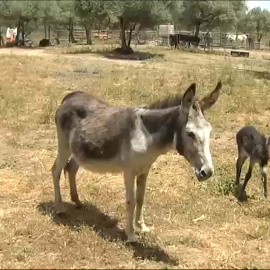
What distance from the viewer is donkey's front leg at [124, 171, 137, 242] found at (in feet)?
17.9

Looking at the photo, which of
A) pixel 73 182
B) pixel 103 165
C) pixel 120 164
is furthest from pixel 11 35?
pixel 120 164

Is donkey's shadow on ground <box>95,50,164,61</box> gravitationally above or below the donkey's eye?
below

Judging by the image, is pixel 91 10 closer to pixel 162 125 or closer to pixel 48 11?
pixel 48 11

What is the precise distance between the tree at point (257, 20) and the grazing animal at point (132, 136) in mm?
61577

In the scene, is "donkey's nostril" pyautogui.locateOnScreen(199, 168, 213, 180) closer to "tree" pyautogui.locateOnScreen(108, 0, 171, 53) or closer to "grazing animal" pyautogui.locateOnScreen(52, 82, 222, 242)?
"grazing animal" pyautogui.locateOnScreen(52, 82, 222, 242)

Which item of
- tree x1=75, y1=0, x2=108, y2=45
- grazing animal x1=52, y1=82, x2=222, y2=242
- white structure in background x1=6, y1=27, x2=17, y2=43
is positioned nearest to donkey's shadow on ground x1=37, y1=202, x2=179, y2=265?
grazing animal x1=52, y1=82, x2=222, y2=242

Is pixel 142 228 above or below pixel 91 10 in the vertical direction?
below

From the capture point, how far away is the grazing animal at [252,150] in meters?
7.43

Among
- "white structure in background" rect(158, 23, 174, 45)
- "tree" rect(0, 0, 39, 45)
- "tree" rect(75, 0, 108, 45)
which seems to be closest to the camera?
"tree" rect(75, 0, 108, 45)

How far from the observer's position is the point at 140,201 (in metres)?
5.88

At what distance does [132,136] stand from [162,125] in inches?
14.7

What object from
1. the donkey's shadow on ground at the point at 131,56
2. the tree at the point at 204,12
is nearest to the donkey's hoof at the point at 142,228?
the donkey's shadow on ground at the point at 131,56

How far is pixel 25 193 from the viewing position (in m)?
7.20

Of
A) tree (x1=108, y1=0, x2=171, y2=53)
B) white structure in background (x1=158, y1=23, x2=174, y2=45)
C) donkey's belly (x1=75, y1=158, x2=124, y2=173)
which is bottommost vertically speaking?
donkey's belly (x1=75, y1=158, x2=124, y2=173)
